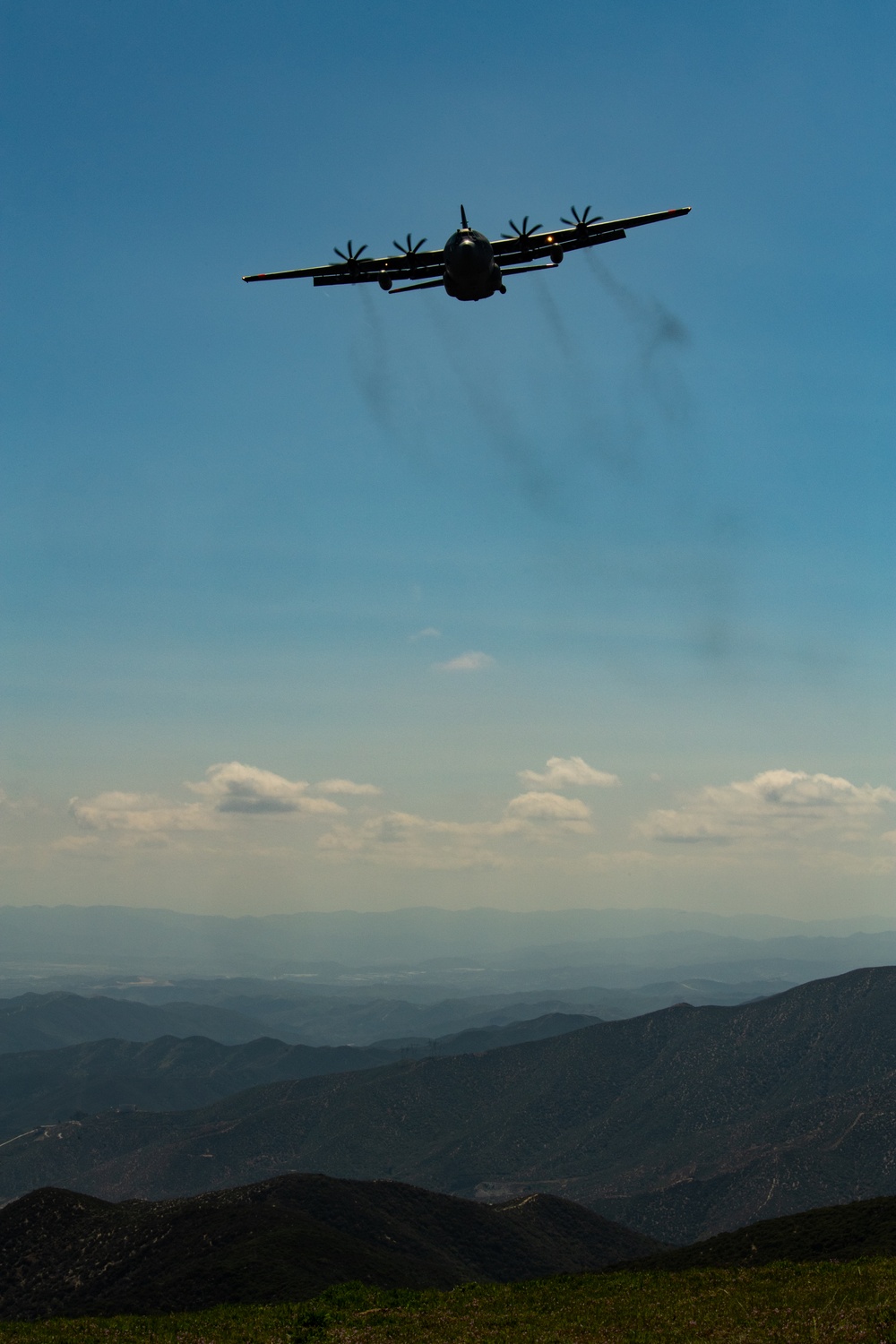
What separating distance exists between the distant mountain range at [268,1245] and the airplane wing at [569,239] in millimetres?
64449

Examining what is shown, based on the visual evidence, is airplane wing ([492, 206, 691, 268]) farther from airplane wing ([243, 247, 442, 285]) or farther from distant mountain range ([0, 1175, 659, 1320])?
distant mountain range ([0, 1175, 659, 1320])

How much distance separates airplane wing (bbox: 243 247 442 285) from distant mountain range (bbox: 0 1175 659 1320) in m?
62.2

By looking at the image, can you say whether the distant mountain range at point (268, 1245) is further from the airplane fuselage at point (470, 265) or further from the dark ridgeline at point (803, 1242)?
the airplane fuselage at point (470, 265)

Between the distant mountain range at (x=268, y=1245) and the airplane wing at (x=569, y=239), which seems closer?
the airplane wing at (x=569, y=239)

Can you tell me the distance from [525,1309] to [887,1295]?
11.4 meters

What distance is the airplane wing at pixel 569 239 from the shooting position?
4859 cm

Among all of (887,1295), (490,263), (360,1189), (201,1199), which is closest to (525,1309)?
(887,1295)

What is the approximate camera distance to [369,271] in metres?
50.2

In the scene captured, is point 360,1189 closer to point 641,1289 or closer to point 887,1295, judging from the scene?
point 641,1289

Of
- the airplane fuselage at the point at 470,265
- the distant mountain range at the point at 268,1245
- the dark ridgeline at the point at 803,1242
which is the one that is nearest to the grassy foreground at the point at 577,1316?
the dark ridgeline at the point at 803,1242

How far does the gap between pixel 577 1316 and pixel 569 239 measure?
155ft

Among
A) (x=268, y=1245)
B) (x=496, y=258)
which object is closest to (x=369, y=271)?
(x=496, y=258)

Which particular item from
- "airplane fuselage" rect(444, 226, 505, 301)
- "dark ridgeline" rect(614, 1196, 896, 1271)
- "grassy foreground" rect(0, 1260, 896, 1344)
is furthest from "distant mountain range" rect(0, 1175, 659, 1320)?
"airplane fuselage" rect(444, 226, 505, 301)

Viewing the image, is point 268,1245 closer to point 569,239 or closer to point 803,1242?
point 803,1242
